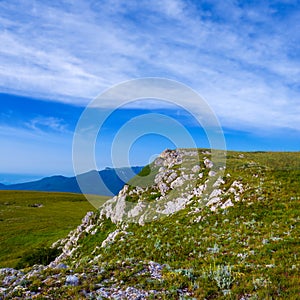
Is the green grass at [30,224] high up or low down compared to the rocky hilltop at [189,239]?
down

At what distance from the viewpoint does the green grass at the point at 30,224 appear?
58.9 m

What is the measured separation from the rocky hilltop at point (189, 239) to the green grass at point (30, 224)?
2411 centimetres

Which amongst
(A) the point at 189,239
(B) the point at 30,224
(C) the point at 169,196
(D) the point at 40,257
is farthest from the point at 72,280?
(B) the point at 30,224

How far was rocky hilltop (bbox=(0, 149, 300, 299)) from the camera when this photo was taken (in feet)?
40.7

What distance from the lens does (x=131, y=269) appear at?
48.5 ft

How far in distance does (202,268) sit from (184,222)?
11.6m

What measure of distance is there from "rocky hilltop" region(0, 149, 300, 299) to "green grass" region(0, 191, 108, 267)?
79.1 ft

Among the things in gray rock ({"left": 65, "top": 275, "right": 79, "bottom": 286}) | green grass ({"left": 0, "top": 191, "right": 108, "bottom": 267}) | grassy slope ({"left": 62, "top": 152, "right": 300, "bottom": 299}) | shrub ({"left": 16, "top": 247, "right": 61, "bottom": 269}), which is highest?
grassy slope ({"left": 62, "top": 152, "right": 300, "bottom": 299})

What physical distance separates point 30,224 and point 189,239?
2936 inches

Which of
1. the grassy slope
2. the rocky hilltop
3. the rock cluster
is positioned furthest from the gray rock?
the rock cluster

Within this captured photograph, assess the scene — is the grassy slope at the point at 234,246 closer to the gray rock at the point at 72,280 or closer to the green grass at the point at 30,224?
the gray rock at the point at 72,280

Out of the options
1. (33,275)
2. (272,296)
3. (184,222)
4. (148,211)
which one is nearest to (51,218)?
(148,211)

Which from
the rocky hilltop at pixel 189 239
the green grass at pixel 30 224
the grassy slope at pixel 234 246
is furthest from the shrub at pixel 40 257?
the grassy slope at pixel 234 246

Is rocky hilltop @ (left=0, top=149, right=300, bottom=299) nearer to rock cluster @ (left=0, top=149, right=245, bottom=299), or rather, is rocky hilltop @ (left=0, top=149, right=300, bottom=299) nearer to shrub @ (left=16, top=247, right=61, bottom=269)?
rock cluster @ (left=0, top=149, right=245, bottom=299)
